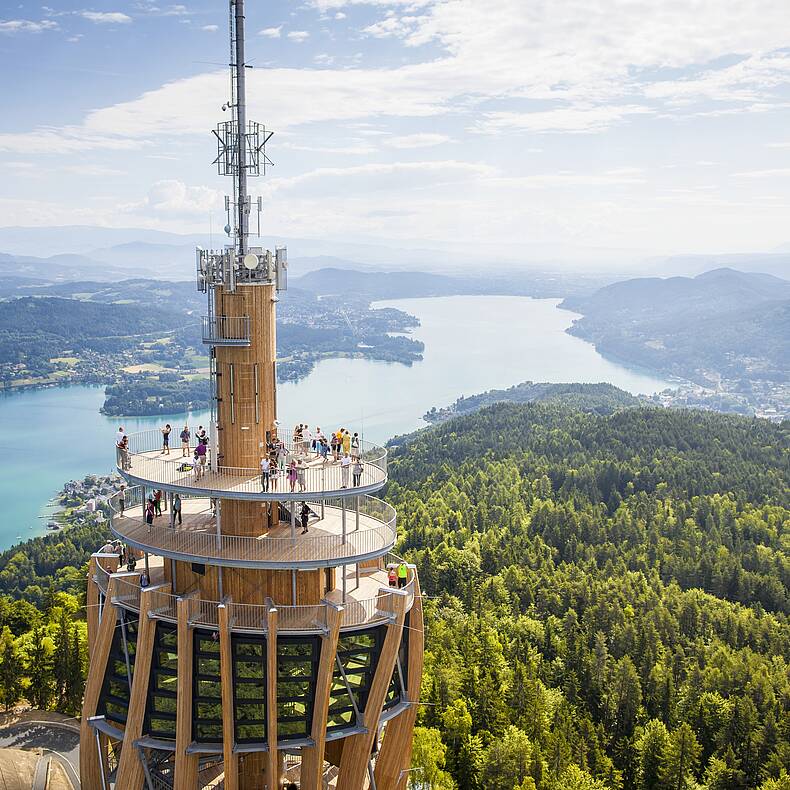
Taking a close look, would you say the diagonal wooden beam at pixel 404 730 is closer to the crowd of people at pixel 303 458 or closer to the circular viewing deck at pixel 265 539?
the circular viewing deck at pixel 265 539

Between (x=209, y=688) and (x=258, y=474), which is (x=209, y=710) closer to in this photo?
(x=209, y=688)

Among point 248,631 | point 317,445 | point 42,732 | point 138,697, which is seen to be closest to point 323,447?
point 317,445

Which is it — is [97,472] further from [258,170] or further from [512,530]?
[258,170]

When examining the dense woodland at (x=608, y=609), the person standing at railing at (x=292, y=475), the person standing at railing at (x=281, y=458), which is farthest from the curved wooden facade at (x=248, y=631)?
the dense woodland at (x=608, y=609)

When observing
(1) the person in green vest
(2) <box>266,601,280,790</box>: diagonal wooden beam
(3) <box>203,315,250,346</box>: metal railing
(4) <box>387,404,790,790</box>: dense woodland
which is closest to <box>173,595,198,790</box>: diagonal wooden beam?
(2) <box>266,601,280,790</box>: diagonal wooden beam

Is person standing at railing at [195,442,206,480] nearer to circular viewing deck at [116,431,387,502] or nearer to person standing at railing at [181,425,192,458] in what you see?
circular viewing deck at [116,431,387,502]

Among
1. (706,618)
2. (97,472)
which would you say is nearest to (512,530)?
(706,618)
